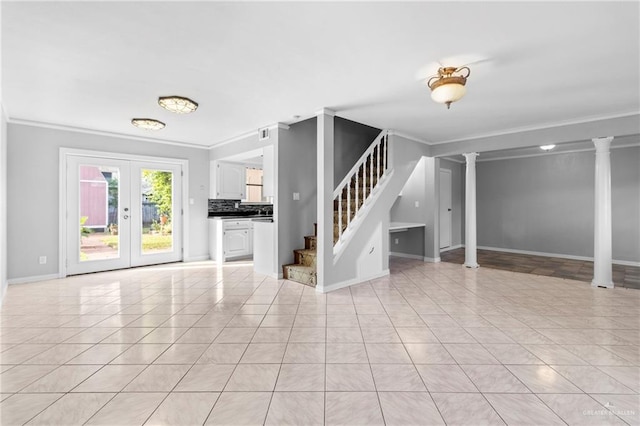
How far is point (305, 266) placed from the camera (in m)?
5.04

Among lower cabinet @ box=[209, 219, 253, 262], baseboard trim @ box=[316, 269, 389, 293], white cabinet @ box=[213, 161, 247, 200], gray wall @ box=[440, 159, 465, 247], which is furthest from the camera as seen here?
gray wall @ box=[440, 159, 465, 247]

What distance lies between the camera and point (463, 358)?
2.47m

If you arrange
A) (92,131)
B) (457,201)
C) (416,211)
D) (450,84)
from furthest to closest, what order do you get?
(457,201) < (416,211) < (92,131) < (450,84)

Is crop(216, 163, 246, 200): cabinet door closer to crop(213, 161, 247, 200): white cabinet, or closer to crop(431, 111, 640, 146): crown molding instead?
crop(213, 161, 247, 200): white cabinet

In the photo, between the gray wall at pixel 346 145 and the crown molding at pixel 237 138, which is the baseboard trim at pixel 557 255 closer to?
the gray wall at pixel 346 145

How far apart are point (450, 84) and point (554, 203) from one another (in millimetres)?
6278

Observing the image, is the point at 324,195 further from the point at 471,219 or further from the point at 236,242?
the point at 471,219

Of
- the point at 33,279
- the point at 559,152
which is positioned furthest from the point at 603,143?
the point at 33,279

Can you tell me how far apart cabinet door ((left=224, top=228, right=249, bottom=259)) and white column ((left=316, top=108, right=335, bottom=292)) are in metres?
2.98

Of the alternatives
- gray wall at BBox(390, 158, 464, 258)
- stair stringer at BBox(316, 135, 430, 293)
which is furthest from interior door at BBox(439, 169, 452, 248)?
stair stringer at BBox(316, 135, 430, 293)

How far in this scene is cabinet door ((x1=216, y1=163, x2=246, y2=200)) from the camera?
6.84m

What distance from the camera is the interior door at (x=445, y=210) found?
7.96 m

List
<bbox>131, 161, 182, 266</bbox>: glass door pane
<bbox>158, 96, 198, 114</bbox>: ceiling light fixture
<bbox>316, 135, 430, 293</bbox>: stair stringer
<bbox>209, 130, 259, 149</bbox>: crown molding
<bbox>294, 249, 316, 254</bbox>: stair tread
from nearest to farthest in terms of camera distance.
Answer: <bbox>158, 96, 198, 114</bbox>: ceiling light fixture < <bbox>316, 135, 430, 293</bbox>: stair stringer < <bbox>294, 249, 316, 254</bbox>: stair tread < <bbox>209, 130, 259, 149</bbox>: crown molding < <bbox>131, 161, 182, 266</bbox>: glass door pane

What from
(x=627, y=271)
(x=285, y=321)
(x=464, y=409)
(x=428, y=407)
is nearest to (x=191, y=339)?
(x=285, y=321)
